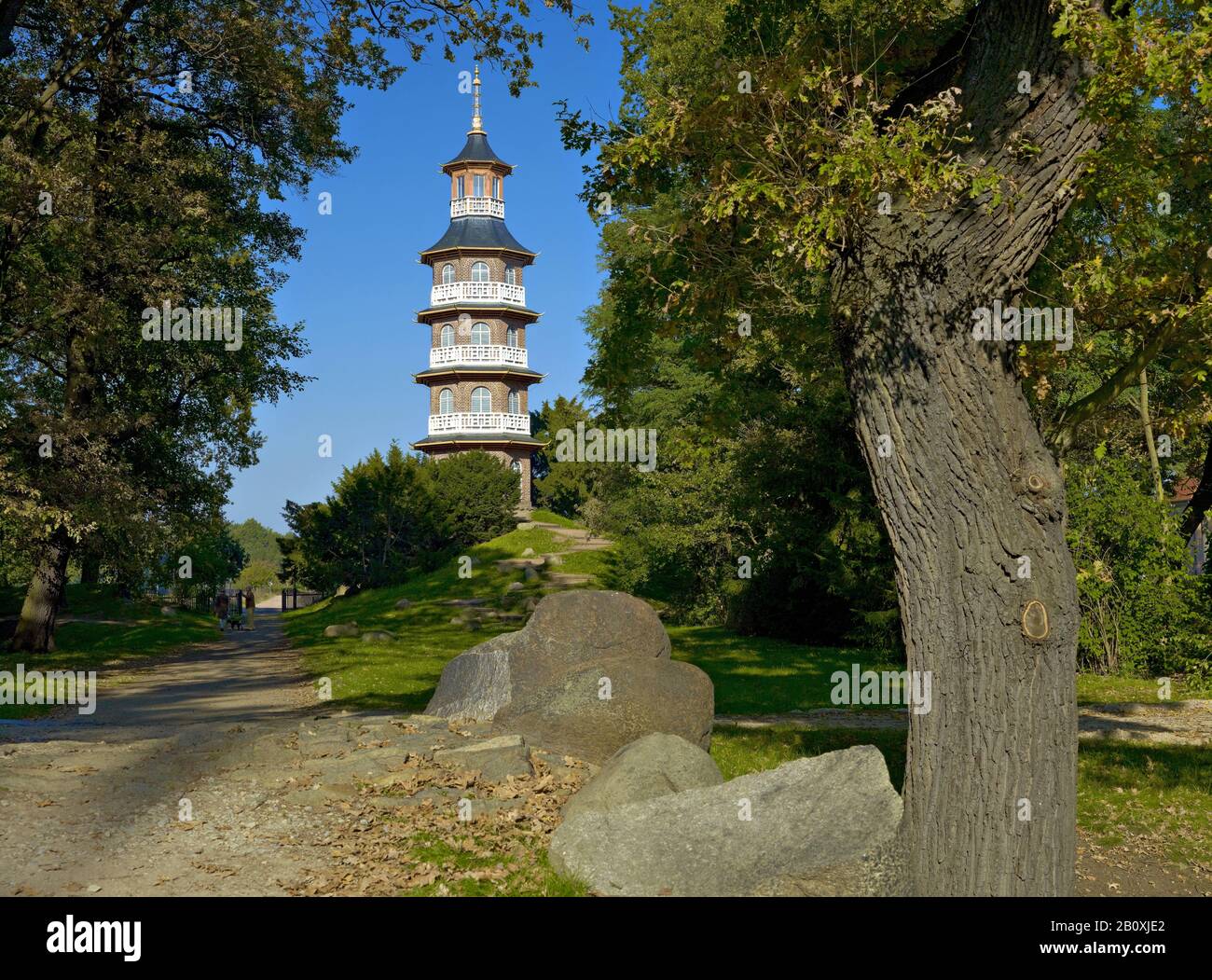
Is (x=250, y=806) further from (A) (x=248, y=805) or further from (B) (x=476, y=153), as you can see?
(B) (x=476, y=153)

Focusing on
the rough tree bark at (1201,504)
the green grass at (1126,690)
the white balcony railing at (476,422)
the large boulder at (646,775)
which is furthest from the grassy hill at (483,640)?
the white balcony railing at (476,422)

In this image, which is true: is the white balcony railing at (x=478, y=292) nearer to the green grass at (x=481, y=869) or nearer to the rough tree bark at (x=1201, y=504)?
the rough tree bark at (x=1201, y=504)

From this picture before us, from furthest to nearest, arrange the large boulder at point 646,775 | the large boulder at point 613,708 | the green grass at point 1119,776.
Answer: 1. the large boulder at point 613,708
2. the green grass at point 1119,776
3. the large boulder at point 646,775

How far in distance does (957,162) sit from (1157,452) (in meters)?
19.3

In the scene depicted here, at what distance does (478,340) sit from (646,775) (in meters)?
49.6

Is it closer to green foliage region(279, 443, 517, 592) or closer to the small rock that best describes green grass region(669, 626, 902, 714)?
the small rock

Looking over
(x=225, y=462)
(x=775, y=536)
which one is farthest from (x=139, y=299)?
(x=775, y=536)

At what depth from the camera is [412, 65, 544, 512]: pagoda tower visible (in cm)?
5600

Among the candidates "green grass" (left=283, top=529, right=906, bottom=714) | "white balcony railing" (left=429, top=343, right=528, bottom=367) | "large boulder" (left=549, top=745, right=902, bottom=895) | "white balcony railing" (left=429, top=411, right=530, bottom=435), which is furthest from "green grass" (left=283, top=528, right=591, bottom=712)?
"white balcony railing" (left=429, top=343, right=528, bottom=367)

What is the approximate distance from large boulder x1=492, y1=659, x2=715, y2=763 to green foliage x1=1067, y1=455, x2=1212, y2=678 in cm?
1038

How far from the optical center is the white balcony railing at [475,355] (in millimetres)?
56250

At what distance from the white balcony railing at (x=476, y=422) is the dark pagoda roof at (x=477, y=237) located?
355 inches

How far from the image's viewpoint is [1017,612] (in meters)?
6.68
